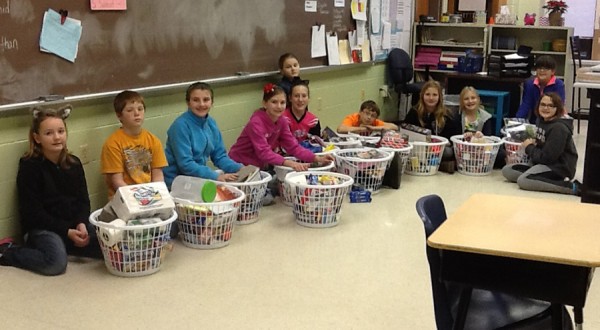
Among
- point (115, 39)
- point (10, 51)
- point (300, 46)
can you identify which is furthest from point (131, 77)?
point (300, 46)

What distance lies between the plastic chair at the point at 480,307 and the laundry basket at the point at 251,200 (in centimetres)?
187

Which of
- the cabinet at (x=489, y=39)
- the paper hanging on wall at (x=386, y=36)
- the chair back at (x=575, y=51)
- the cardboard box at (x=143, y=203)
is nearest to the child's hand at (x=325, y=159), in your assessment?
the cardboard box at (x=143, y=203)

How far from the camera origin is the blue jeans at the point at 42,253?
10.8 feet

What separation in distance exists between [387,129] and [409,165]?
0.34 meters

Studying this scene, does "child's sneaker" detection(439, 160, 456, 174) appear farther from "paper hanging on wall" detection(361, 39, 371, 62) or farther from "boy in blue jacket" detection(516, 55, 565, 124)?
"paper hanging on wall" detection(361, 39, 371, 62)

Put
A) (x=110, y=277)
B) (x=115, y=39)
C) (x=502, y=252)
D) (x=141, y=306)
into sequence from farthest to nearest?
(x=115, y=39), (x=110, y=277), (x=141, y=306), (x=502, y=252)

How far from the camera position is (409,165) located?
18.0 ft

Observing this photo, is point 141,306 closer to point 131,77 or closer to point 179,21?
point 131,77

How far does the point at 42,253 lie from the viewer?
10.9 ft

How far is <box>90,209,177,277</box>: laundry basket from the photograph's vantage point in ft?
10.4

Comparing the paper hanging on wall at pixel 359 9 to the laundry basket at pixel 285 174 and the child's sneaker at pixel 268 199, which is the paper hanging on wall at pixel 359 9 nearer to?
the laundry basket at pixel 285 174

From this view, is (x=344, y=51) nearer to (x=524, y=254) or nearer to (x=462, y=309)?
(x=462, y=309)

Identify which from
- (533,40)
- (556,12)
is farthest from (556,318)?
(533,40)

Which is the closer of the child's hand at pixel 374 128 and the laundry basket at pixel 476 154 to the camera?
the laundry basket at pixel 476 154
